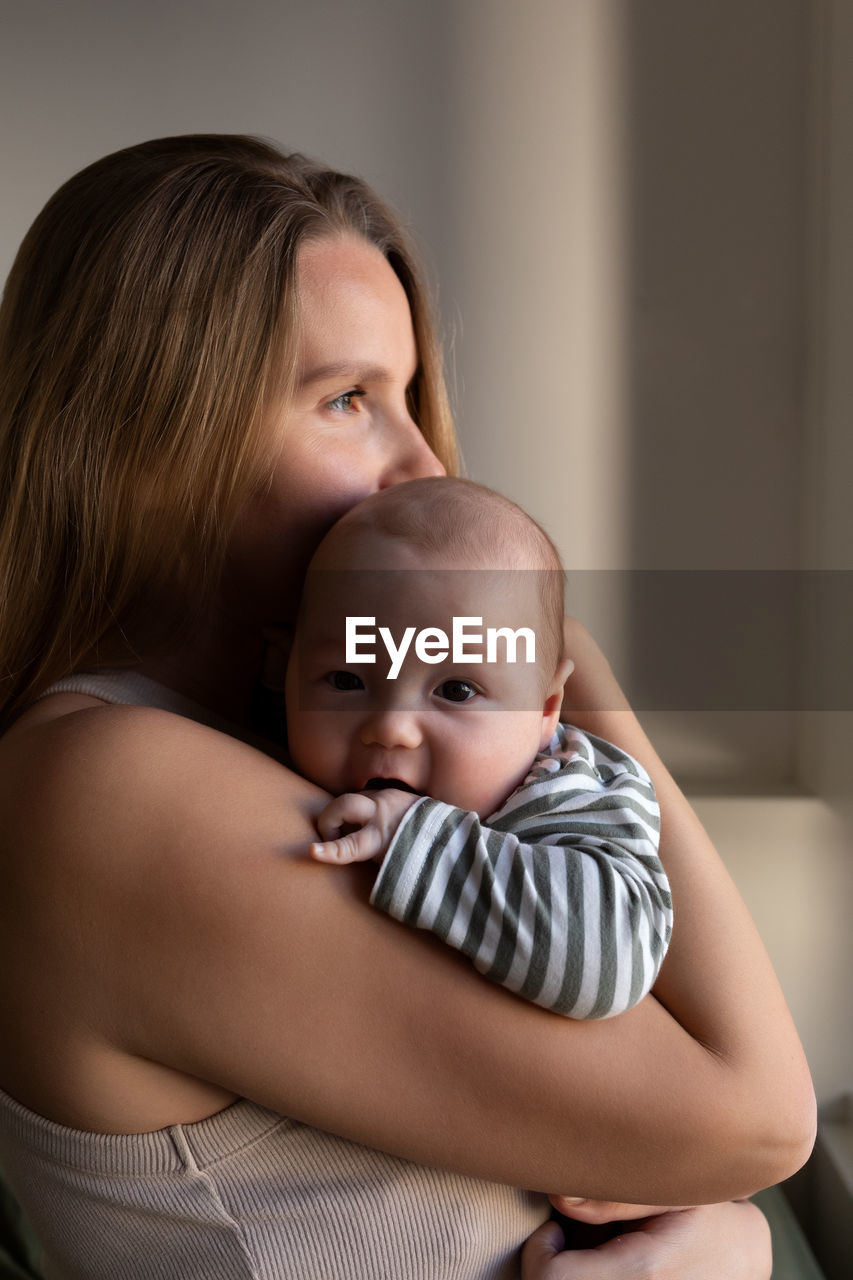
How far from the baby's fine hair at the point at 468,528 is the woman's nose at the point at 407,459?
9cm

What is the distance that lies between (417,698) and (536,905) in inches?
8.4

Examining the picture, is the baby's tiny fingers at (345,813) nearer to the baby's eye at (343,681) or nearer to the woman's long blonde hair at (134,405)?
the baby's eye at (343,681)

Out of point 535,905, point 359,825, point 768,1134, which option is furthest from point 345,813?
point 768,1134

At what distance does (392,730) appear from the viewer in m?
0.82

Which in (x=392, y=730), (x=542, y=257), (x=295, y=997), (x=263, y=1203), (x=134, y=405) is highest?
(x=542, y=257)

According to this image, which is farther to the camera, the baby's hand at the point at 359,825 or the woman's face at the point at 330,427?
the woman's face at the point at 330,427

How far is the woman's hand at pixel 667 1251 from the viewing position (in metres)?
0.84

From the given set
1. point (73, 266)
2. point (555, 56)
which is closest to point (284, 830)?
point (73, 266)

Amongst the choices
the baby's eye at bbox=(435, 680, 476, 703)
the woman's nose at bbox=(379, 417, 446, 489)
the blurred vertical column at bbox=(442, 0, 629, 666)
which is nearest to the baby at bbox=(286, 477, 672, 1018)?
the baby's eye at bbox=(435, 680, 476, 703)

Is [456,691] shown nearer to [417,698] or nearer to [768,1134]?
[417,698]

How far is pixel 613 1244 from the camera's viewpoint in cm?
86

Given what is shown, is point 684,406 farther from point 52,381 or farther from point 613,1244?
point 613,1244

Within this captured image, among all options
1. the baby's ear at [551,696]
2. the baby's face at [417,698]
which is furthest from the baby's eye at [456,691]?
the baby's ear at [551,696]

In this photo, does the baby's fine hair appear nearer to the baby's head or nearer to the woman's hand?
the baby's head
